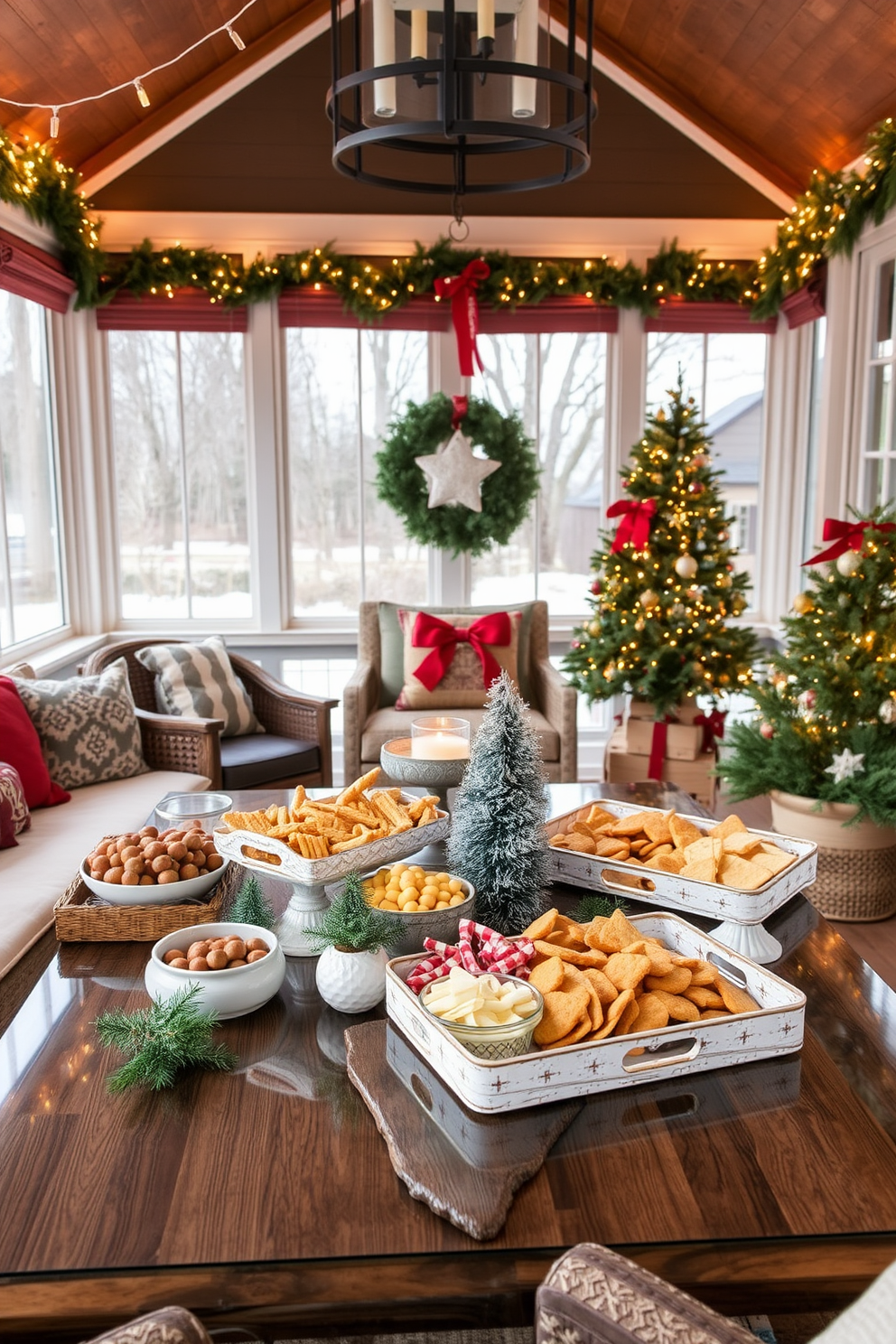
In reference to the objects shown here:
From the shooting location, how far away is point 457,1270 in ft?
3.65

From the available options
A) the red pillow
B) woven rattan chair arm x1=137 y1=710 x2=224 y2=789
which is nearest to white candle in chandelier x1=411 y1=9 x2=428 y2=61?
the red pillow

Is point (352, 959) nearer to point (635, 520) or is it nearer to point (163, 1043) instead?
point (163, 1043)

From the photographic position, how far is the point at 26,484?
4352 mm

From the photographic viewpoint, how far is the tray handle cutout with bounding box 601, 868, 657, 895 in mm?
1958

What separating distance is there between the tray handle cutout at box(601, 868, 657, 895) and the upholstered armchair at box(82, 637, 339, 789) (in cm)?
187

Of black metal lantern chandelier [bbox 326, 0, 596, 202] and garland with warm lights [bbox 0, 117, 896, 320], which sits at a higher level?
garland with warm lights [bbox 0, 117, 896, 320]

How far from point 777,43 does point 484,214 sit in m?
1.39

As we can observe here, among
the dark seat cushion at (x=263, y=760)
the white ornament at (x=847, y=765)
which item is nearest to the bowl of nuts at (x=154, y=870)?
the dark seat cushion at (x=263, y=760)

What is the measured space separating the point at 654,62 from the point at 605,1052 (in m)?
4.64

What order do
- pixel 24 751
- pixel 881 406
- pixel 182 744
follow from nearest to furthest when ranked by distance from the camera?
1. pixel 24 751
2. pixel 182 744
3. pixel 881 406

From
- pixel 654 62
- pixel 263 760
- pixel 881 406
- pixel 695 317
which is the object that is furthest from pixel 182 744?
pixel 654 62

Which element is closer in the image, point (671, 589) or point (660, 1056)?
point (660, 1056)

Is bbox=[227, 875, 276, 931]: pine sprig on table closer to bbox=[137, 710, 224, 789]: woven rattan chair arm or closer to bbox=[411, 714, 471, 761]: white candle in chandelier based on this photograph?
bbox=[411, 714, 471, 761]: white candle in chandelier

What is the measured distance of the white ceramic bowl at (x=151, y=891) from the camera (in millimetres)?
1896
